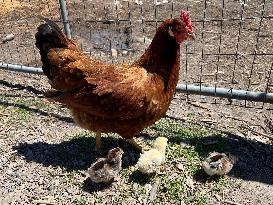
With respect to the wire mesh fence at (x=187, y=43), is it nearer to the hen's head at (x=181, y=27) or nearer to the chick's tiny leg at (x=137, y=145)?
the chick's tiny leg at (x=137, y=145)

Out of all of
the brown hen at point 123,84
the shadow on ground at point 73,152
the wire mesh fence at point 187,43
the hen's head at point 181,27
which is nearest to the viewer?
the hen's head at point 181,27

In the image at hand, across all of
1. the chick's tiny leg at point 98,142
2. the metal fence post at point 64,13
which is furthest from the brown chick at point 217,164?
the metal fence post at point 64,13

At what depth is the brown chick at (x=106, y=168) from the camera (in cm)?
379

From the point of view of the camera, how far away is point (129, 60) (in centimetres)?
619

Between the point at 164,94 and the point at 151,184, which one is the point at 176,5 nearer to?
the point at 164,94

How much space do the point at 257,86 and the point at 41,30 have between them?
9.51ft

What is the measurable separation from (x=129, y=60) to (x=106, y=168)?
269cm

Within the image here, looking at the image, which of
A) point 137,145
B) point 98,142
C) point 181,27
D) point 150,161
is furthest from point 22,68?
point 181,27

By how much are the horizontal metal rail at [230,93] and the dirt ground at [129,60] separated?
0.37 meters

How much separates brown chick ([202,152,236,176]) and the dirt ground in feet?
0.64

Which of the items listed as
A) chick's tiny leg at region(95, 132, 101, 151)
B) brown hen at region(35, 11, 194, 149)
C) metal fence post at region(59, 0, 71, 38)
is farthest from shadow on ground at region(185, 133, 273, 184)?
metal fence post at region(59, 0, 71, 38)

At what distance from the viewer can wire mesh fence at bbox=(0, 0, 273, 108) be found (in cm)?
573

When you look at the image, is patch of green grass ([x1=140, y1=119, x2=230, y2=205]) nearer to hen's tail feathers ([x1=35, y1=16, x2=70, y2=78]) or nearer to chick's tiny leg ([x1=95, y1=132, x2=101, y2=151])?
chick's tiny leg ([x1=95, y1=132, x2=101, y2=151])

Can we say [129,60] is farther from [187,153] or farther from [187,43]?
[187,153]
